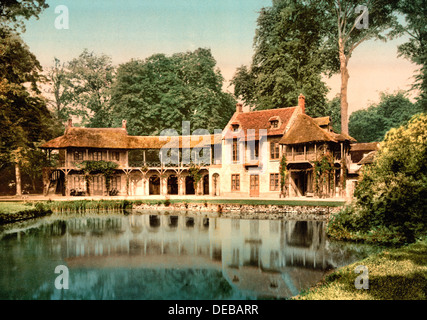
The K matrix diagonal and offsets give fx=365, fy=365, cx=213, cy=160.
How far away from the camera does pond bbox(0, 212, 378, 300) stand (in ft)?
30.6

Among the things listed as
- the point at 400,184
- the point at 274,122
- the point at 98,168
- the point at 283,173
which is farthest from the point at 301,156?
the point at 98,168

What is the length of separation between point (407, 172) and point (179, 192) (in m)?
25.4

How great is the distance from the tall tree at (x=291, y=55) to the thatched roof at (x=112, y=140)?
289 inches

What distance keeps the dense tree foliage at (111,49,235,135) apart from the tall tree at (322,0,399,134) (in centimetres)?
1313

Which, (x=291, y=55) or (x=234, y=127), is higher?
(x=291, y=55)

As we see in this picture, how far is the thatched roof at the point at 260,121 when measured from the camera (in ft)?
102

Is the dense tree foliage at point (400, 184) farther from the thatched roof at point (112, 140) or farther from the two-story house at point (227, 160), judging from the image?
the thatched roof at point (112, 140)

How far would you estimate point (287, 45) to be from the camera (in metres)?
35.0

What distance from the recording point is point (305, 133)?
28812 millimetres

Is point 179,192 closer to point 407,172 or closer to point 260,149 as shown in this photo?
point 260,149

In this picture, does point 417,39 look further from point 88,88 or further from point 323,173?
point 88,88

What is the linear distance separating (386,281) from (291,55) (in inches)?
1208

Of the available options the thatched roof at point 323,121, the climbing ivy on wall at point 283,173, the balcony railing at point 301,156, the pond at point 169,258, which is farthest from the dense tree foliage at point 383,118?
the pond at point 169,258

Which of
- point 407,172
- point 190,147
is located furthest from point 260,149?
point 407,172
